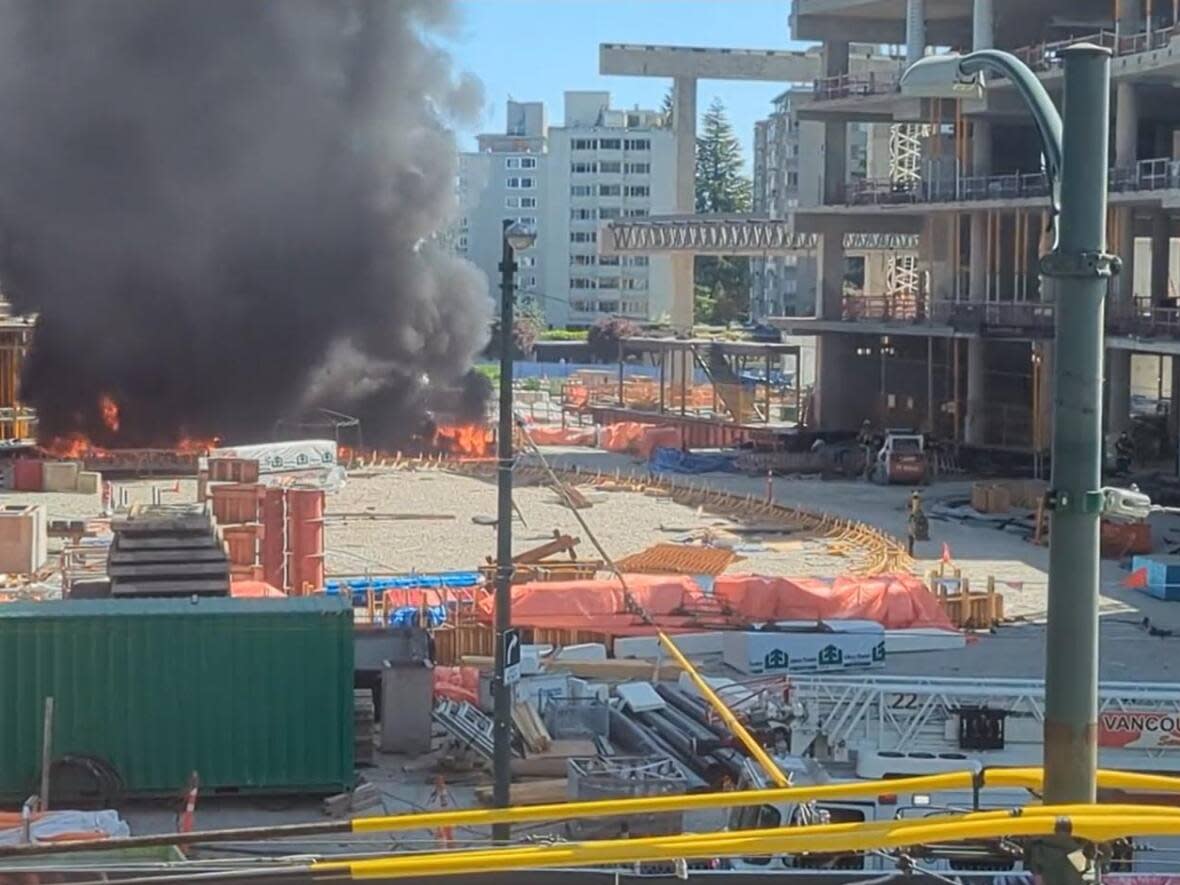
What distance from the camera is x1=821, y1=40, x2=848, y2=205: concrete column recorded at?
55.9m

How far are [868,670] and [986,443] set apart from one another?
3083 centimetres

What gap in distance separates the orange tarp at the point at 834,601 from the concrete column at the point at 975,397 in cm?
2698

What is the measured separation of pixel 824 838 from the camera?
528cm

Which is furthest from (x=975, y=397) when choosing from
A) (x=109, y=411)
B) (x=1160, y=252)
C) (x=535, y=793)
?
(x=535, y=793)

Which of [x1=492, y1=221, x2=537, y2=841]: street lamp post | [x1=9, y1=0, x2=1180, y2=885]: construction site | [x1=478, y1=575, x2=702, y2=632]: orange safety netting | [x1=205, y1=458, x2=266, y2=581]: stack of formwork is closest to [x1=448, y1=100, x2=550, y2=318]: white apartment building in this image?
[x1=9, y1=0, x2=1180, y2=885]: construction site

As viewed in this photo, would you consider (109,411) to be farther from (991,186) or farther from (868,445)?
(991,186)

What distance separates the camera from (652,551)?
28562mm

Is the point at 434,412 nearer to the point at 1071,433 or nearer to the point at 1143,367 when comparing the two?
the point at 1143,367

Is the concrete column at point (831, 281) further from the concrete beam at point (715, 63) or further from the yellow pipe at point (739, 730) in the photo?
the yellow pipe at point (739, 730)

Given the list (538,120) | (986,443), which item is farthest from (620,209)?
(986,443)

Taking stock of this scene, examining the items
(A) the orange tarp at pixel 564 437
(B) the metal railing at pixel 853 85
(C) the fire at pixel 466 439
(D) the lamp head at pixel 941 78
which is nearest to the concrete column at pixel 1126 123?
(B) the metal railing at pixel 853 85

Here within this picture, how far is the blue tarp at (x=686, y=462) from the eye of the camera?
46.7 m

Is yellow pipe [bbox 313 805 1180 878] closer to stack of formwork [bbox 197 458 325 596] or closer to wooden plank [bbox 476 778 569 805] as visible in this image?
wooden plank [bbox 476 778 569 805]

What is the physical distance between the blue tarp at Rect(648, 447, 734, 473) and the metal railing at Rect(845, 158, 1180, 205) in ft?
32.7
